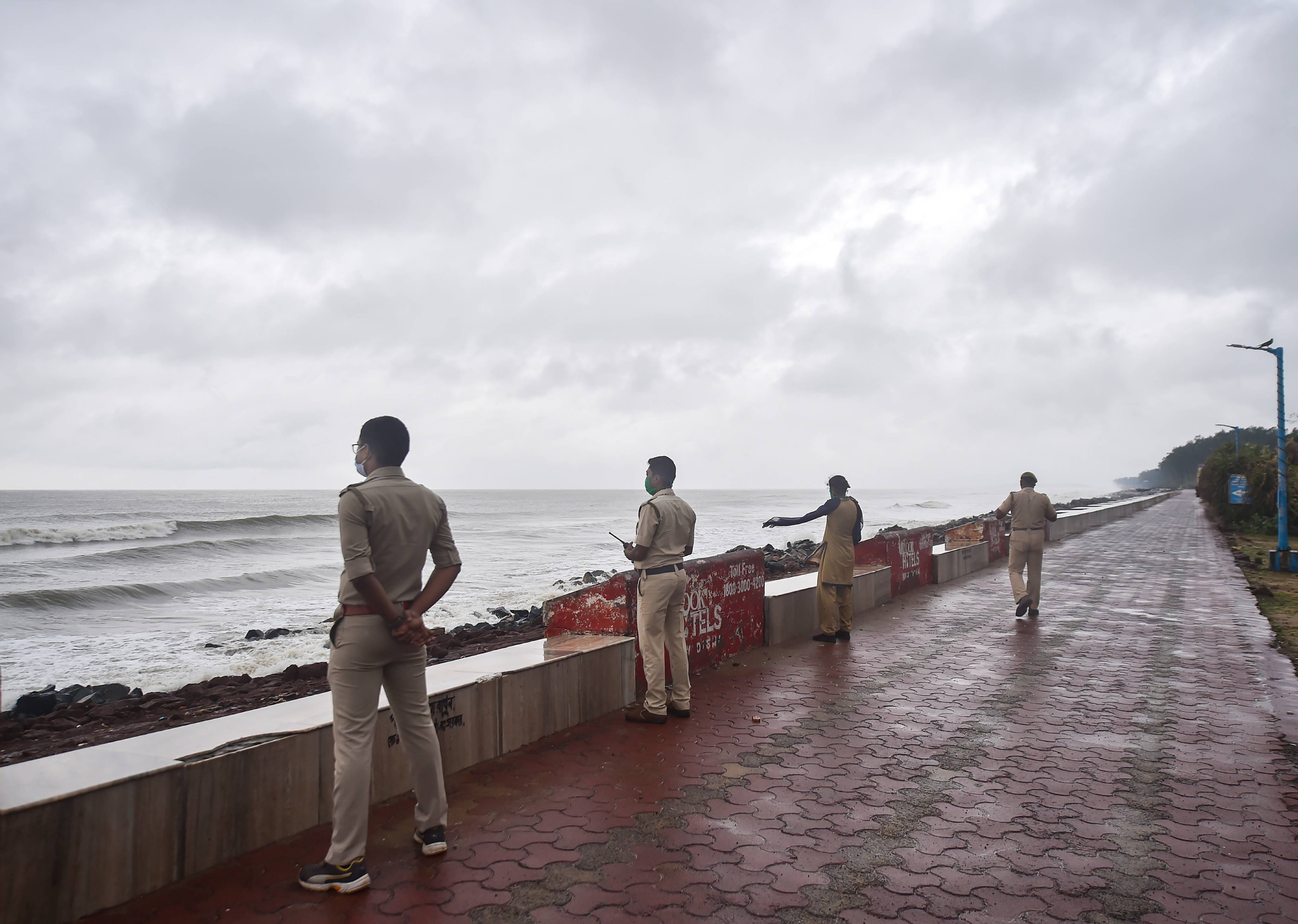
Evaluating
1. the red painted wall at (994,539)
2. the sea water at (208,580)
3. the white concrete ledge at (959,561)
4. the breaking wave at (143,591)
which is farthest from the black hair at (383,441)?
the breaking wave at (143,591)

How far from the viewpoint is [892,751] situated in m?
5.03

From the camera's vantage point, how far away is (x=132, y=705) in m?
8.52

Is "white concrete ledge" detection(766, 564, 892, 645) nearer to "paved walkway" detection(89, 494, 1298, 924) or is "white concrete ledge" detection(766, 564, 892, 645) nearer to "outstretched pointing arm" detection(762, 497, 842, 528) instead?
"outstretched pointing arm" detection(762, 497, 842, 528)

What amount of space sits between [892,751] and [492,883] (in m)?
2.79

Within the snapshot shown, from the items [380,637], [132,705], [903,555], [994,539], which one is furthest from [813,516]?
[994,539]

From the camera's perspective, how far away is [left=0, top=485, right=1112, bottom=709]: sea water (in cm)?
1220

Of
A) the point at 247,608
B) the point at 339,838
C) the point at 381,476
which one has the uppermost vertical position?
the point at 381,476

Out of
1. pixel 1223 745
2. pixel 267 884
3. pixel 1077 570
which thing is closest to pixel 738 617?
pixel 1223 745

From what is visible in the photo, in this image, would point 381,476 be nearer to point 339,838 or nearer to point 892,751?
point 339,838

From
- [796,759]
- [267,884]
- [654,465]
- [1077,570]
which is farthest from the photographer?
[1077,570]

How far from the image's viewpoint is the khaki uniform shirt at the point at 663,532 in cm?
560

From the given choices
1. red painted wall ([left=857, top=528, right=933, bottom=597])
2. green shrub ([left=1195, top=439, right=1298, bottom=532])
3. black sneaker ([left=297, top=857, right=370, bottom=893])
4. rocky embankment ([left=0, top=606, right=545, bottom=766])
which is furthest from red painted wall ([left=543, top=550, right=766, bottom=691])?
green shrub ([left=1195, top=439, right=1298, bottom=532])

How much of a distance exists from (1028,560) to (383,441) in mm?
9696

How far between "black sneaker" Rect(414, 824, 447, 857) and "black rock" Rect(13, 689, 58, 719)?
751 cm
